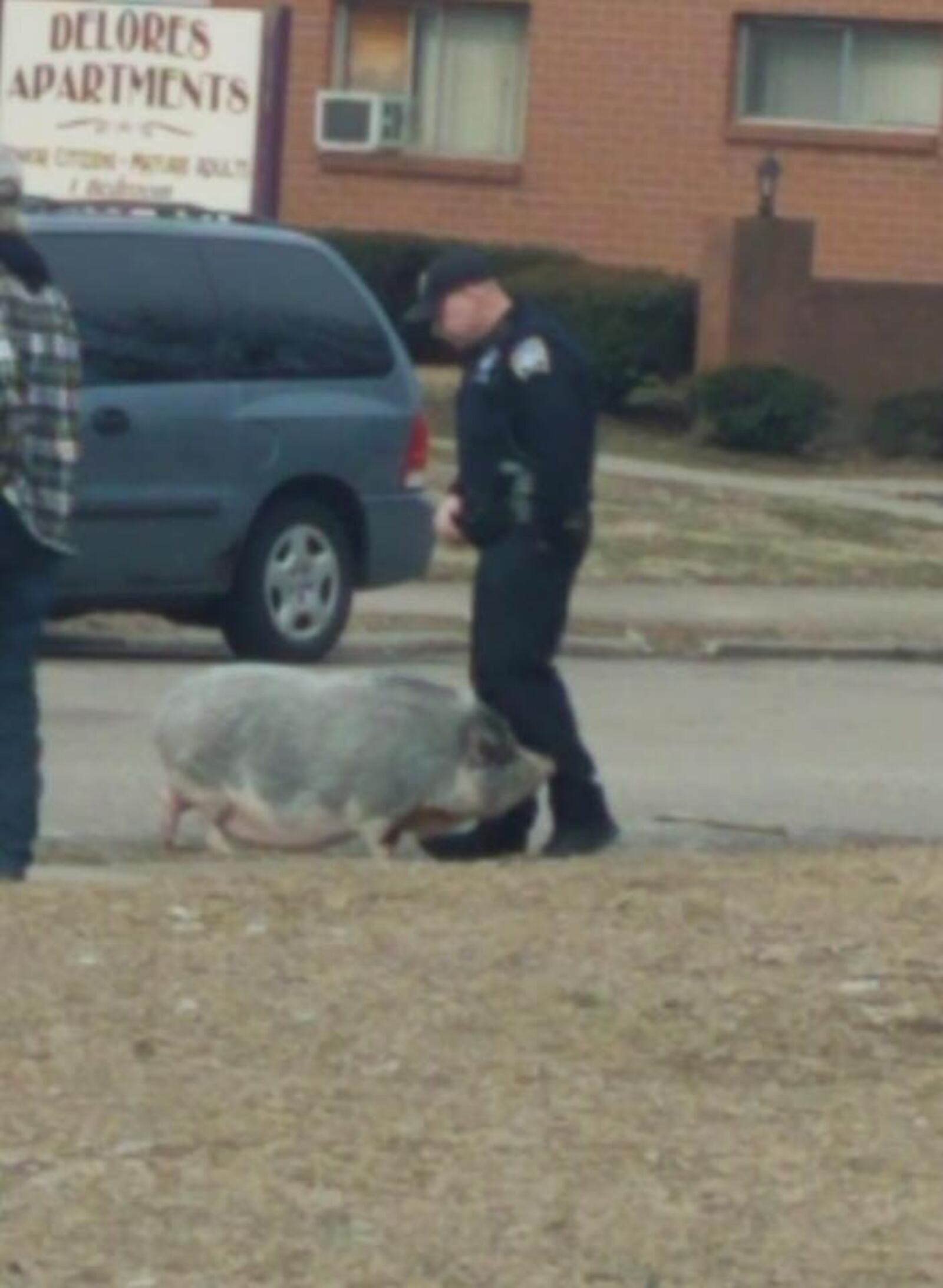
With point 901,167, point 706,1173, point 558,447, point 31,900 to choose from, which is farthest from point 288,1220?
point 901,167

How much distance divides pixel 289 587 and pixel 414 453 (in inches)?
33.3

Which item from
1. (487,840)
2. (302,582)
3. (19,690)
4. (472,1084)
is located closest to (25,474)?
(19,690)

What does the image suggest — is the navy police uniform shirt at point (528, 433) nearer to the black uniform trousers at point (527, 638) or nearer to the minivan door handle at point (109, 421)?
the black uniform trousers at point (527, 638)

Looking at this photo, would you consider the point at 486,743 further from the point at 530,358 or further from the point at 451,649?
the point at 451,649

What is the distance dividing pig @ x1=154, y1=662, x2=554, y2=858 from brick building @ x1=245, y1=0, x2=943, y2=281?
2188 cm

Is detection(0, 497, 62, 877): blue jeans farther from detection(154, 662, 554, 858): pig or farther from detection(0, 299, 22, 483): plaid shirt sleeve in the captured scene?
detection(154, 662, 554, 858): pig

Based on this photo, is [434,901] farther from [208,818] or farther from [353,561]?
[353,561]

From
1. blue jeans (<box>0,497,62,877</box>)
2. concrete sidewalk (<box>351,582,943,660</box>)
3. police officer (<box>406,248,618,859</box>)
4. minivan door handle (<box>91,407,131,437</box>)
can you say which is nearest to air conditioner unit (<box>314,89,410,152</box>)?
concrete sidewalk (<box>351,582,943,660</box>)

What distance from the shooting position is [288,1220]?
6672mm

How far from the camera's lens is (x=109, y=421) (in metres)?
16.9

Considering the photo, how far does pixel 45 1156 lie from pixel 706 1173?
109cm

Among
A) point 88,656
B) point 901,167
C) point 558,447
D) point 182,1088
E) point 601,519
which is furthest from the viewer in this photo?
point 901,167

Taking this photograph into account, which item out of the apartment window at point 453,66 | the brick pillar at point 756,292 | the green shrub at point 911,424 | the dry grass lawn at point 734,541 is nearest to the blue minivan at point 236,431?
the dry grass lawn at point 734,541

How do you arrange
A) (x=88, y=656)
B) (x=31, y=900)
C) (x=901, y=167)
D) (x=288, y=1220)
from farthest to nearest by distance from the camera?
(x=901, y=167) < (x=88, y=656) < (x=31, y=900) < (x=288, y=1220)
